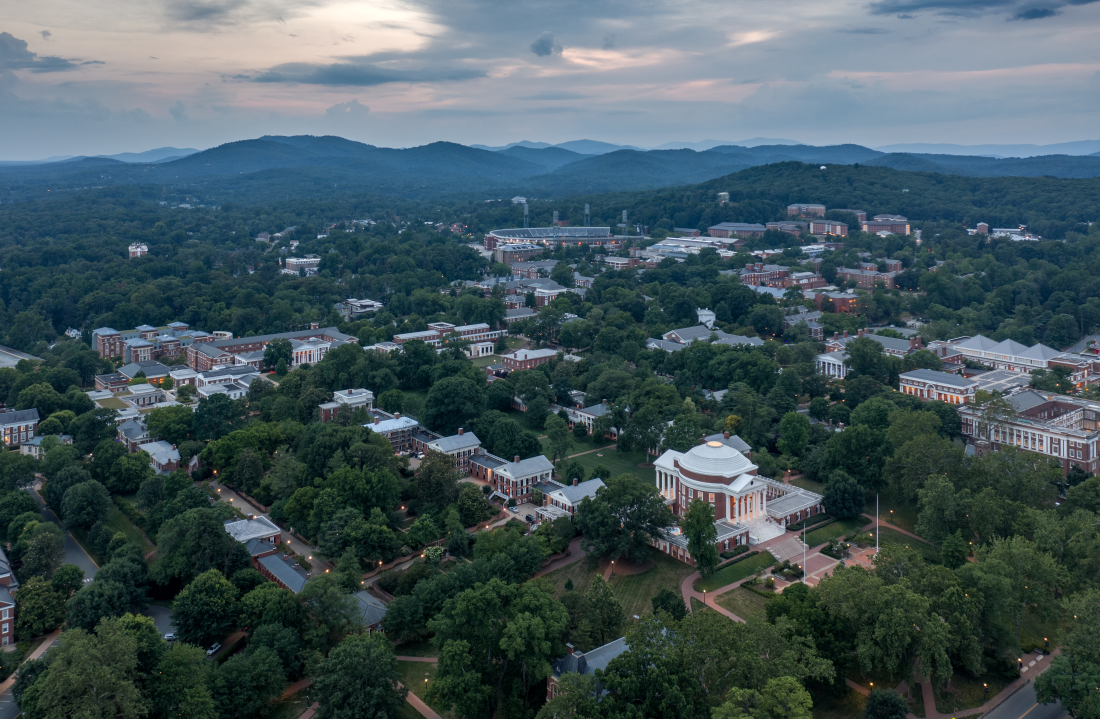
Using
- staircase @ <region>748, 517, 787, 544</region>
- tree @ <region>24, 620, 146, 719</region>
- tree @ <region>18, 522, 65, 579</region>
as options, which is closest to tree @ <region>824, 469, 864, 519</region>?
staircase @ <region>748, 517, 787, 544</region>

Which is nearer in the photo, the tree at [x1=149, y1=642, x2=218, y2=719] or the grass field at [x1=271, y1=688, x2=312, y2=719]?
the tree at [x1=149, y1=642, x2=218, y2=719]

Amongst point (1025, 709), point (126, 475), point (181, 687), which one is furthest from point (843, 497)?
point (126, 475)

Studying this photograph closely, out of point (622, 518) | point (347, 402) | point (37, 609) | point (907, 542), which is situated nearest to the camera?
point (37, 609)

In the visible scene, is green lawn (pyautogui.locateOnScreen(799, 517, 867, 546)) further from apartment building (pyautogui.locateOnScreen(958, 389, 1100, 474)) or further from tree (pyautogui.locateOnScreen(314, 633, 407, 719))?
tree (pyautogui.locateOnScreen(314, 633, 407, 719))

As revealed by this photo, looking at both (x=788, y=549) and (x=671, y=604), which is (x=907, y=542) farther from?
(x=671, y=604)

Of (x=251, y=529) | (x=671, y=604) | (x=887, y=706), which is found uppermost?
(x=251, y=529)

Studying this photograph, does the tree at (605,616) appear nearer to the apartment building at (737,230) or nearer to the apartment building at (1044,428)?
the apartment building at (1044,428)

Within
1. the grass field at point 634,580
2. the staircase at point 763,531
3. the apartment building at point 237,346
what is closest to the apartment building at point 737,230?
the apartment building at point 237,346
